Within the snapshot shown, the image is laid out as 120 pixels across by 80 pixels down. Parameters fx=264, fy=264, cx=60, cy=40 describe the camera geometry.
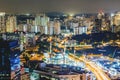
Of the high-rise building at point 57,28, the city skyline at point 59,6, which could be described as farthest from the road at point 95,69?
the city skyline at point 59,6

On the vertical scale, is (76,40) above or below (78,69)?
above

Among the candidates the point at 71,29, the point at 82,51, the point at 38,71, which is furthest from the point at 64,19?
the point at 38,71

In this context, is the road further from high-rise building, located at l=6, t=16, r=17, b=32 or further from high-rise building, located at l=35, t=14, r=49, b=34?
high-rise building, located at l=6, t=16, r=17, b=32

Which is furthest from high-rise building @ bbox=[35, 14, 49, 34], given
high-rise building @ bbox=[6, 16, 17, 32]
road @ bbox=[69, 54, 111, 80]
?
road @ bbox=[69, 54, 111, 80]

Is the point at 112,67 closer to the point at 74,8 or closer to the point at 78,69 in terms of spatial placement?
the point at 78,69

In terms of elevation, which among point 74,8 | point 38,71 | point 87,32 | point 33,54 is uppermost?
point 74,8

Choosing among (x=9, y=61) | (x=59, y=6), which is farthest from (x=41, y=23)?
(x=9, y=61)
